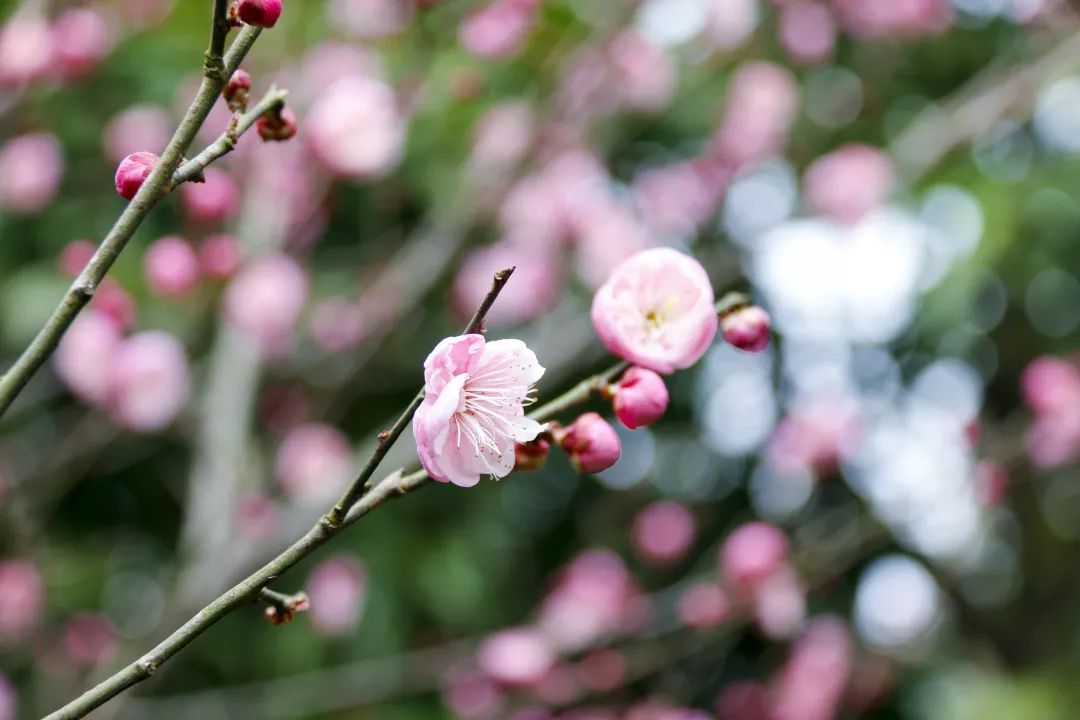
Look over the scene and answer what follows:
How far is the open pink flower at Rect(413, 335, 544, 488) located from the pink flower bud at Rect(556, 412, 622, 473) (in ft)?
0.18

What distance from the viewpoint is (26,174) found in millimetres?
1917

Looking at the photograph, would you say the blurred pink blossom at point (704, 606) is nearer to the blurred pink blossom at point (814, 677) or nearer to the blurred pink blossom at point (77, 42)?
the blurred pink blossom at point (814, 677)

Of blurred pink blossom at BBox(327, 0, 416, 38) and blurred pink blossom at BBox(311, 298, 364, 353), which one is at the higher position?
blurred pink blossom at BBox(327, 0, 416, 38)

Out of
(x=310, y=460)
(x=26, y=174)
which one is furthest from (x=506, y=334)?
(x=26, y=174)

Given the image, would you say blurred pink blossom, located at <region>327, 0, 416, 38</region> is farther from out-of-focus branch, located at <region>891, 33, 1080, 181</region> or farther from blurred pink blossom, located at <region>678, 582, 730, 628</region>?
blurred pink blossom, located at <region>678, 582, 730, 628</region>

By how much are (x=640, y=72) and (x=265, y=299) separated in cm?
92

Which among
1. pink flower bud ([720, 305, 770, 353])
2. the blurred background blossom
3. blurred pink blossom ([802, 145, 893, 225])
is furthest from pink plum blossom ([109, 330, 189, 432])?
blurred pink blossom ([802, 145, 893, 225])

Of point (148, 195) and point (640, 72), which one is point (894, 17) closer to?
point (640, 72)

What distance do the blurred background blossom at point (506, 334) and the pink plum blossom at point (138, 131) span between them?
0.01 metres

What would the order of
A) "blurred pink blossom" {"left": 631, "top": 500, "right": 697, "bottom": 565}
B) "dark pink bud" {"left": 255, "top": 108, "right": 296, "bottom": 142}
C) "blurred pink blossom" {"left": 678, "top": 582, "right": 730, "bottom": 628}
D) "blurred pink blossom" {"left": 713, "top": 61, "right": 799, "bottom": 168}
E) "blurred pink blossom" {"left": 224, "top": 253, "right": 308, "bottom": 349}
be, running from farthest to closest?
"blurred pink blossom" {"left": 631, "top": 500, "right": 697, "bottom": 565}, "blurred pink blossom" {"left": 713, "top": 61, "right": 799, "bottom": 168}, "blurred pink blossom" {"left": 678, "top": 582, "right": 730, "bottom": 628}, "blurred pink blossom" {"left": 224, "top": 253, "right": 308, "bottom": 349}, "dark pink bud" {"left": 255, "top": 108, "right": 296, "bottom": 142}

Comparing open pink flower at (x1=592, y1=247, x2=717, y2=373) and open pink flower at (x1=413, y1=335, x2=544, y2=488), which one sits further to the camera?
open pink flower at (x1=592, y1=247, x2=717, y2=373)

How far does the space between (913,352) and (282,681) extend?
174cm

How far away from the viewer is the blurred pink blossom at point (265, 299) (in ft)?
5.69

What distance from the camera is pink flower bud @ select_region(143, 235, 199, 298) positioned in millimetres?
Result: 1604
